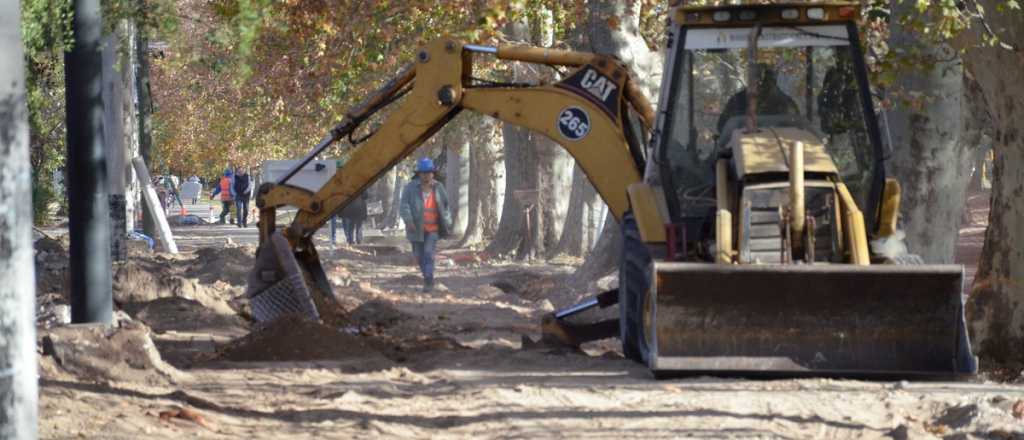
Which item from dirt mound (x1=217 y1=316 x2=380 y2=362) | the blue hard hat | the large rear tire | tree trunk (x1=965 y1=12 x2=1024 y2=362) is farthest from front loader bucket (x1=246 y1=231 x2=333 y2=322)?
the blue hard hat

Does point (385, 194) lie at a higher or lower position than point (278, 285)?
higher

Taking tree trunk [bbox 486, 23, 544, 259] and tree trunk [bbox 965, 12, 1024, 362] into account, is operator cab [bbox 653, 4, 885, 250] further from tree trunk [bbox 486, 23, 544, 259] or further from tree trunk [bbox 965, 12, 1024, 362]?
tree trunk [bbox 486, 23, 544, 259]

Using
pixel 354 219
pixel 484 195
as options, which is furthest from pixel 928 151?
pixel 484 195

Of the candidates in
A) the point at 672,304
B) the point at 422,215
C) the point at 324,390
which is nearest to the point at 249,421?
the point at 324,390

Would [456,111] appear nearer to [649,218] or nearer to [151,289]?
[649,218]

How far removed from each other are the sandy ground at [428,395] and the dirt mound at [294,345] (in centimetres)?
2

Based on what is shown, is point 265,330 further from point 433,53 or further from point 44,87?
point 44,87

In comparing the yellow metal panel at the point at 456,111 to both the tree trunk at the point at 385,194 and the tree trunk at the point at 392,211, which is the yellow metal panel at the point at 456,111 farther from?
the tree trunk at the point at 392,211

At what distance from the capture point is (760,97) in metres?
11.6

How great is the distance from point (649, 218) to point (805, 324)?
141cm

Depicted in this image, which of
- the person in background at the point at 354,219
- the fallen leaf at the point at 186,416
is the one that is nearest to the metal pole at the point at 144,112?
the person in background at the point at 354,219

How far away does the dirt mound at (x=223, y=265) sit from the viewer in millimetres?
23016

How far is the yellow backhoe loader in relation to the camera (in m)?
10.8

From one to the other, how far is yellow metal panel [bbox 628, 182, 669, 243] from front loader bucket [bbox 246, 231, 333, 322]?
388cm
